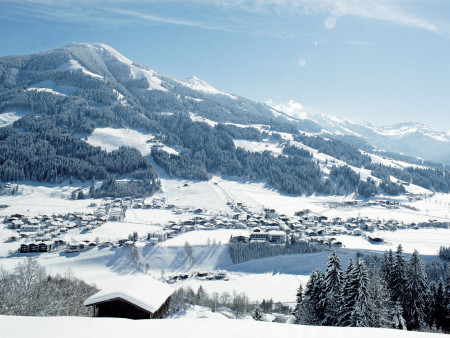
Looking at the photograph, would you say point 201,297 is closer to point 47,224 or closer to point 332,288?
point 332,288

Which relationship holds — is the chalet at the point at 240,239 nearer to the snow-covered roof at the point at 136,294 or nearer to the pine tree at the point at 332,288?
the pine tree at the point at 332,288

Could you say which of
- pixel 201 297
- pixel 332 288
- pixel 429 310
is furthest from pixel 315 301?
pixel 201 297

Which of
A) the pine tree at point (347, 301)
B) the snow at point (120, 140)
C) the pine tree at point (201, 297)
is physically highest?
the snow at point (120, 140)

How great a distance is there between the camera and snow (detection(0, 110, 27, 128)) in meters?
166

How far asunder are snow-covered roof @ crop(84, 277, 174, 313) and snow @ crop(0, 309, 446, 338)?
17.0 feet

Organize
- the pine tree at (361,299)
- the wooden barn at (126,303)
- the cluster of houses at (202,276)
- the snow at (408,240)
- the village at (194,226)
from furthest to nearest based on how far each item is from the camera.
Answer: the snow at (408,240) < the village at (194,226) < the cluster of houses at (202,276) < the pine tree at (361,299) < the wooden barn at (126,303)

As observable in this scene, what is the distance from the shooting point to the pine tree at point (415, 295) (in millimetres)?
27625

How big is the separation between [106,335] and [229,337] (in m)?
3.37

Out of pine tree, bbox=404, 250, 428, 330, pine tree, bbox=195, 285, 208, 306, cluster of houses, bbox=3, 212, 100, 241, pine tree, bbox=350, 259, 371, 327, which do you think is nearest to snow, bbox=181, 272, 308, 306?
pine tree, bbox=195, 285, 208, 306

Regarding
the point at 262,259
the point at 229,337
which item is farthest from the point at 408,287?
the point at 262,259

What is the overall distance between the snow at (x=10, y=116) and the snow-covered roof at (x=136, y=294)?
613 feet

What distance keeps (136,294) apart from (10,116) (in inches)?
7886

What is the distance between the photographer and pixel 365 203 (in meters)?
148

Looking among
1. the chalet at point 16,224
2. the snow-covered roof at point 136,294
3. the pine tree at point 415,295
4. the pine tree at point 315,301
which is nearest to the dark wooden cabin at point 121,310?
the snow-covered roof at point 136,294
